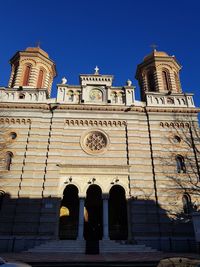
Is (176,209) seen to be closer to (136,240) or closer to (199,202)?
(199,202)

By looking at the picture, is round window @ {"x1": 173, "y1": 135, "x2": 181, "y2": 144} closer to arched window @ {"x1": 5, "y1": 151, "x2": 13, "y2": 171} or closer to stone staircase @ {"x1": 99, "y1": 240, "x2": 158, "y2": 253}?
stone staircase @ {"x1": 99, "y1": 240, "x2": 158, "y2": 253}

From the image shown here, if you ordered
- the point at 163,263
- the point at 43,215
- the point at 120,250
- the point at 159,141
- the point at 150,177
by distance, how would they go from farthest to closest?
the point at 159,141, the point at 150,177, the point at 43,215, the point at 120,250, the point at 163,263

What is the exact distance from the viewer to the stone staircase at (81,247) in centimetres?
1449

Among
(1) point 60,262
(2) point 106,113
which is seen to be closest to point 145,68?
(2) point 106,113

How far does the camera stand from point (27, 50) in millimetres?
23297

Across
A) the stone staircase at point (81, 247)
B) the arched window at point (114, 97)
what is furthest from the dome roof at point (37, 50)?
the stone staircase at point (81, 247)

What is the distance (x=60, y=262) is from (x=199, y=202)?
37.1 ft

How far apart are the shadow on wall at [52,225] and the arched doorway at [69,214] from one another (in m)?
2.57

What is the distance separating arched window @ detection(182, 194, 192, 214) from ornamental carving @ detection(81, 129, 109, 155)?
7.19 m

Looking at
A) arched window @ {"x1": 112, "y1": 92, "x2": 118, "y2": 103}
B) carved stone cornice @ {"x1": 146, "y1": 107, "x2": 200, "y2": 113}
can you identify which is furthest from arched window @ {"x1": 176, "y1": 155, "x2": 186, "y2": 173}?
arched window @ {"x1": 112, "y1": 92, "x2": 118, "y2": 103}

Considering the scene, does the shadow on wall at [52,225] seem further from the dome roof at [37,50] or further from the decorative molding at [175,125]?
the dome roof at [37,50]

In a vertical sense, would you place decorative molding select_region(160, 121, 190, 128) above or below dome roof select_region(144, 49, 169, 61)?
below

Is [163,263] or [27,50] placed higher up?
[27,50]

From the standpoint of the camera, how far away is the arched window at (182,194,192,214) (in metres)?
16.8
